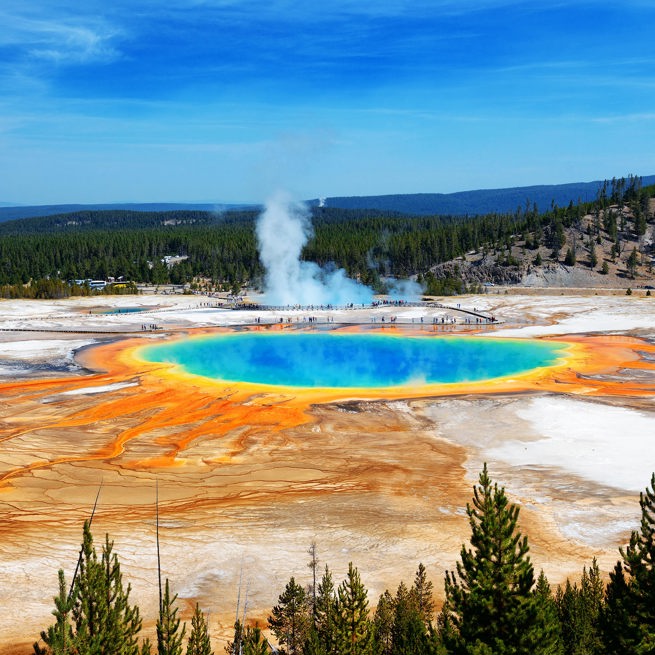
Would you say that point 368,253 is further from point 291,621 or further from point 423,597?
point 291,621

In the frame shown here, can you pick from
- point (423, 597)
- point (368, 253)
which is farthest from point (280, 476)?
point (368, 253)

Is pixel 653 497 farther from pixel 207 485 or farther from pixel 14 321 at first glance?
pixel 14 321

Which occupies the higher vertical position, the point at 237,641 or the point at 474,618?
the point at 474,618

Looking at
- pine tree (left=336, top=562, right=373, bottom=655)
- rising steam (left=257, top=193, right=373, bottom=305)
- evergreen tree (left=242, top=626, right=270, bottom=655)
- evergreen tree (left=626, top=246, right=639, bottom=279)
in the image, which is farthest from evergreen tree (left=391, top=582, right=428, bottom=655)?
evergreen tree (left=626, top=246, right=639, bottom=279)

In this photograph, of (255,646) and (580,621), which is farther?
(580,621)

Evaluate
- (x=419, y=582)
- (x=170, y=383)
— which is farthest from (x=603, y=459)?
(x=170, y=383)

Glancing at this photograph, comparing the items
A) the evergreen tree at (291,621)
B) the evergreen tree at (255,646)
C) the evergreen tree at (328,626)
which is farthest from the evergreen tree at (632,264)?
the evergreen tree at (255,646)
